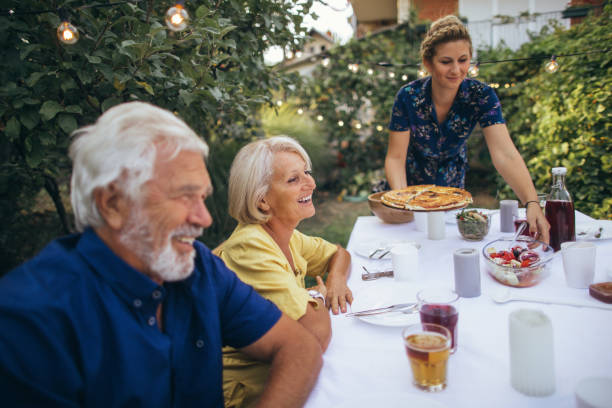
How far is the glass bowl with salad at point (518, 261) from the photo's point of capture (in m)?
1.59

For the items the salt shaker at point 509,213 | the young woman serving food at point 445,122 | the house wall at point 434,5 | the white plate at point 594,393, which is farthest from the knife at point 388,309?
the house wall at point 434,5

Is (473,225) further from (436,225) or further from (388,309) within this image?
(388,309)

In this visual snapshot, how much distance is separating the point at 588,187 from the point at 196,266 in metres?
4.20

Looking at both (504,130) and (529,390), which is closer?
(529,390)

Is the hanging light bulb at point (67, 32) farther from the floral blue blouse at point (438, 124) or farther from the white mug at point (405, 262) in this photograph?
the floral blue blouse at point (438, 124)

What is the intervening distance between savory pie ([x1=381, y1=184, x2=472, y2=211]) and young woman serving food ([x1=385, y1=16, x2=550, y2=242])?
290 millimetres

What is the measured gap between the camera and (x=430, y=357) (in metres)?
1.03

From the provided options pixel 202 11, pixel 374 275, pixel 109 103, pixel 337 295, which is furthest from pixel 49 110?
pixel 374 275

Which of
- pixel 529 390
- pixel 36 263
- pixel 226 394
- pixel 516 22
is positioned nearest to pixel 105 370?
pixel 36 263

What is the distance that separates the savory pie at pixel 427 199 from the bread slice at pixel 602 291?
2.34 ft

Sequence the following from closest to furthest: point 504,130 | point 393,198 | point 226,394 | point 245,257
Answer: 1. point 226,394
2. point 245,257
3. point 393,198
4. point 504,130

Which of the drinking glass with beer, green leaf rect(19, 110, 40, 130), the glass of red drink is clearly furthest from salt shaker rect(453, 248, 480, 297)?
green leaf rect(19, 110, 40, 130)

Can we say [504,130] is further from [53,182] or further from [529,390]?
[53,182]

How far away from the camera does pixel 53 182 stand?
3145mm
